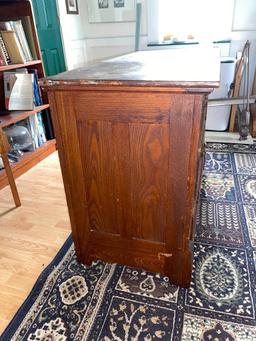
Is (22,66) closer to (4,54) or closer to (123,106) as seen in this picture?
(4,54)

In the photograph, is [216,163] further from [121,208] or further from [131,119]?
[131,119]

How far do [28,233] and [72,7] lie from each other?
2401 millimetres

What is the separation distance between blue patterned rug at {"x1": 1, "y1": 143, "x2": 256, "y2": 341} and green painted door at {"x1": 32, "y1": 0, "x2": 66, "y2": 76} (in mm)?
1929

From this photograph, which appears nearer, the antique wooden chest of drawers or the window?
the antique wooden chest of drawers

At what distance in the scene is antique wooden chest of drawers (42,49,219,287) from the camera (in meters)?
0.83

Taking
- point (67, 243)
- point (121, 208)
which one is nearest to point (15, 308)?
point (67, 243)

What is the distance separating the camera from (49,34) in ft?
8.26

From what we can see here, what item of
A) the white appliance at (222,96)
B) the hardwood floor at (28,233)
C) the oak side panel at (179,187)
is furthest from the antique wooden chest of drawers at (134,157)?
the white appliance at (222,96)

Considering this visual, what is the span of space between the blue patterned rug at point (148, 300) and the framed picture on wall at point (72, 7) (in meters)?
2.41

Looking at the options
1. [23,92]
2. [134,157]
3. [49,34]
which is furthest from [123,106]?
[49,34]

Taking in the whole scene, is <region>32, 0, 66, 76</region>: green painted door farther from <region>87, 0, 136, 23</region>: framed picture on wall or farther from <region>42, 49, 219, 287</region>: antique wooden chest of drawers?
<region>42, 49, 219, 287</region>: antique wooden chest of drawers

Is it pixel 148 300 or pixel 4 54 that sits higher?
pixel 4 54

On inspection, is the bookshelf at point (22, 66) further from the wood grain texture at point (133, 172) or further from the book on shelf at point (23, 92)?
the wood grain texture at point (133, 172)

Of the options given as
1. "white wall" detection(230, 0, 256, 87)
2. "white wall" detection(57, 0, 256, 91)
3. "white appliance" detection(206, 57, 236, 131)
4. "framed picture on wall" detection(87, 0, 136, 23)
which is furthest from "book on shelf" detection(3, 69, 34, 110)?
"white wall" detection(230, 0, 256, 87)
